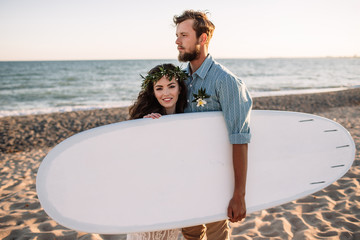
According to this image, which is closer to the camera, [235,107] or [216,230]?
[235,107]

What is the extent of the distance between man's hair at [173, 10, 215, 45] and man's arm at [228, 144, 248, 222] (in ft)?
2.35

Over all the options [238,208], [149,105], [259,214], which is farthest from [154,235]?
[259,214]

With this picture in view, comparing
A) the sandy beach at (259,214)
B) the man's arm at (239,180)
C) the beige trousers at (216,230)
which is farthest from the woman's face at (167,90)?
the sandy beach at (259,214)

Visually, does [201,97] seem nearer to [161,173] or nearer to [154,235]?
[161,173]

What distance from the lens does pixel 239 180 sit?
1478 millimetres

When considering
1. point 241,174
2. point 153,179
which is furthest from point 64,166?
point 241,174

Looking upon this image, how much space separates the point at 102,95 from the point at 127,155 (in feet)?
43.9

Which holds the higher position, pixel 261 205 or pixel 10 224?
pixel 261 205

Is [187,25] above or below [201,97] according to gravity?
above

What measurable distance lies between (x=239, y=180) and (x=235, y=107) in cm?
42

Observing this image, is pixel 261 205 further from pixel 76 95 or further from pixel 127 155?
pixel 76 95

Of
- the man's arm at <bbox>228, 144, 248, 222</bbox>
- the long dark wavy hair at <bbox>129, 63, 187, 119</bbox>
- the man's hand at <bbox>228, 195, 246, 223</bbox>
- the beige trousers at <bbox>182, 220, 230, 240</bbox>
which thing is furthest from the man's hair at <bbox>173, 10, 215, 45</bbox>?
the beige trousers at <bbox>182, 220, 230, 240</bbox>

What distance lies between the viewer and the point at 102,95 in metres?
14.4

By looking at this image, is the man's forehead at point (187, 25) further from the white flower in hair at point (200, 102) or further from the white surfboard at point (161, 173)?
the white surfboard at point (161, 173)
